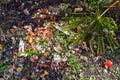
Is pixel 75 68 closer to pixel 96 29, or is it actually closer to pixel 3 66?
pixel 96 29

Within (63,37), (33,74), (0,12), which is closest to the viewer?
(33,74)

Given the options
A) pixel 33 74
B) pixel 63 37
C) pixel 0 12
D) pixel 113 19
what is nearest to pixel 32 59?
pixel 33 74

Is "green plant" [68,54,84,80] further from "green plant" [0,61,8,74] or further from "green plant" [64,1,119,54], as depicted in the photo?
"green plant" [0,61,8,74]

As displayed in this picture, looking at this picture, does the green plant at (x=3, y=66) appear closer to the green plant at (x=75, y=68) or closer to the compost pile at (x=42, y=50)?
the compost pile at (x=42, y=50)

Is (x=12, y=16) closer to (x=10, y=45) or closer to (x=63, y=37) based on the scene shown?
(x=10, y=45)

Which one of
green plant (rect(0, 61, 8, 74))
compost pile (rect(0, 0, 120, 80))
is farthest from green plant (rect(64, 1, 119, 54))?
green plant (rect(0, 61, 8, 74))

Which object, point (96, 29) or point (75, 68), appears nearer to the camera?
A: point (75, 68)

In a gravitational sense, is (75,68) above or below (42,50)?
below

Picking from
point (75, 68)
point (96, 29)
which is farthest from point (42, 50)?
point (96, 29)
